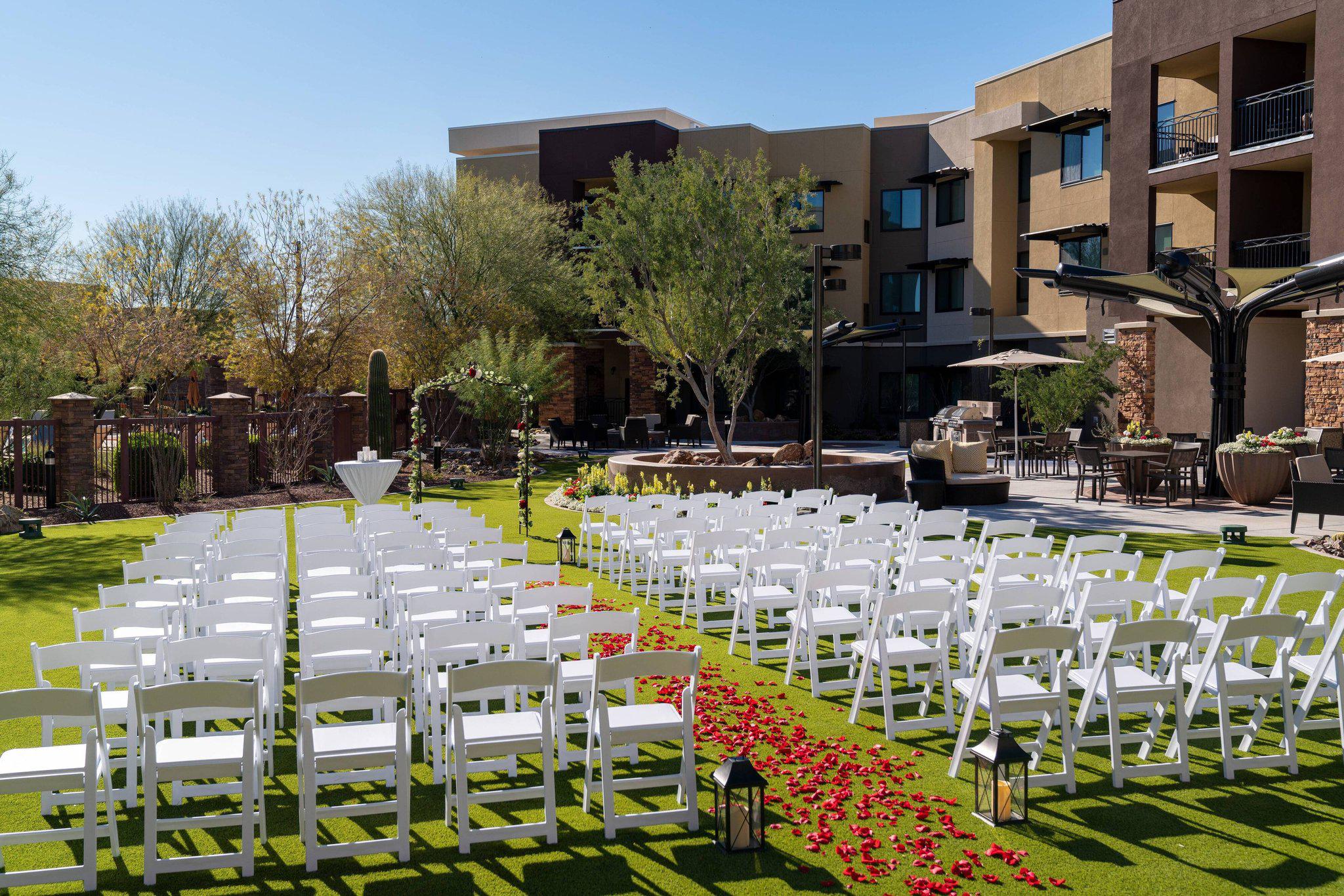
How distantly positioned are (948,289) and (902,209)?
12.0ft

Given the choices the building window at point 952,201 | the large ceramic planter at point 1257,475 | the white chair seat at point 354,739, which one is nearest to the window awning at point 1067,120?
the building window at point 952,201

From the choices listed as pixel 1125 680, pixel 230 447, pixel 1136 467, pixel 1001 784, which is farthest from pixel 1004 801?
pixel 230 447

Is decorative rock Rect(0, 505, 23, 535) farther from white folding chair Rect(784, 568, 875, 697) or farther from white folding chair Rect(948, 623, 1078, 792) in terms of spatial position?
white folding chair Rect(948, 623, 1078, 792)

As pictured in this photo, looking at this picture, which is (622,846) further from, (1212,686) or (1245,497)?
(1245,497)

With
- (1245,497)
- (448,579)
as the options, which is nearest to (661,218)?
(1245,497)

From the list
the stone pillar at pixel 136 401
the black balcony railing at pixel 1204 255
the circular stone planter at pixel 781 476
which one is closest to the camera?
the circular stone planter at pixel 781 476

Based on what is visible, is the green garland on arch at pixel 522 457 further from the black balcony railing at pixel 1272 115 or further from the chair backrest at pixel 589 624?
the black balcony railing at pixel 1272 115

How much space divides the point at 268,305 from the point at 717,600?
17.9 meters

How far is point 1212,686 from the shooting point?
5621mm

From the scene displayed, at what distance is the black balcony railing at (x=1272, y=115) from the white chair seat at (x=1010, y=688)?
65.5ft

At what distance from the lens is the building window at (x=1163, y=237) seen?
26969mm

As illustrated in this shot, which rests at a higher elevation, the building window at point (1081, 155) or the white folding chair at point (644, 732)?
the building window at point (1081, 155)

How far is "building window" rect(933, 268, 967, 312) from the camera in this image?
36438 millimetres

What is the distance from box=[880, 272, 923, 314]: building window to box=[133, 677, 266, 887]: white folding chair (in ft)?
117
